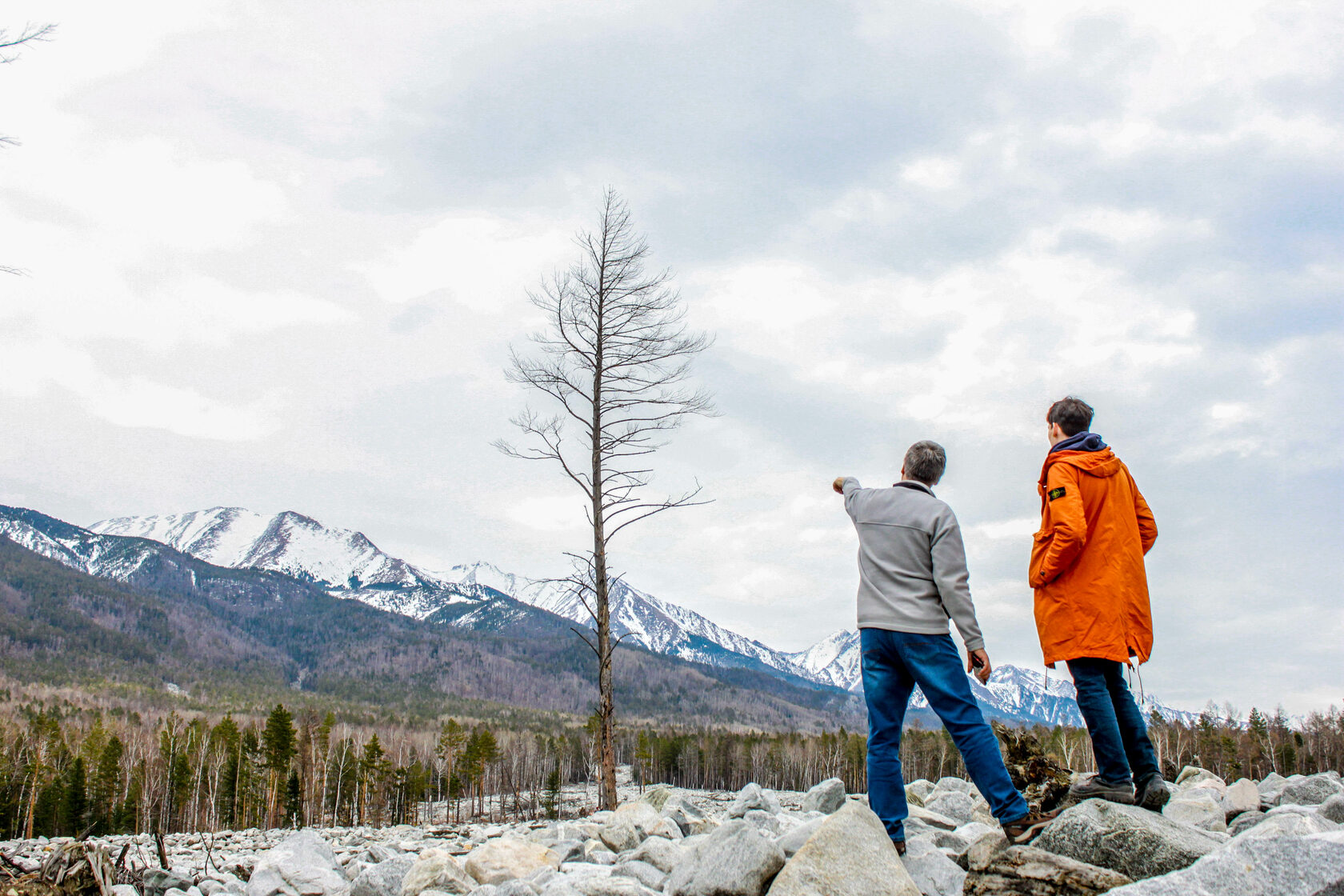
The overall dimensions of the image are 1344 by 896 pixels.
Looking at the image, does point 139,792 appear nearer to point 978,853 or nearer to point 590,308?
point 590,308

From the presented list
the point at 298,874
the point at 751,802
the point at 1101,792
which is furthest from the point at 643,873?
the point at 751,802

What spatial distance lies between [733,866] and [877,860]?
0.80m

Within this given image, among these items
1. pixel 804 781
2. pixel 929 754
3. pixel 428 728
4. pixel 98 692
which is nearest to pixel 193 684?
pixel 98 692

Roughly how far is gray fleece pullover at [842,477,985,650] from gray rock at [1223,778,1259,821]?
3879mm

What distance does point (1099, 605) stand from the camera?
4.47 metres

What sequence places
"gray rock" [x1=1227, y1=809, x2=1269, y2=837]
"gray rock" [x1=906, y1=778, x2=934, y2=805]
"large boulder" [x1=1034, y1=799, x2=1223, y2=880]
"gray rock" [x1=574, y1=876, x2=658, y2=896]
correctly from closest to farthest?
"large boulder" [x1=1034, y1=799, x2=1223, y2=880] → "gray rock" [x1=574, y1=876, x2=658, y2=896] → "gray rock" [x1=1227, y1=809, x2=1269, y2=837] → "gray rock" [x1=906, y1=778, x2=934, y2=805]

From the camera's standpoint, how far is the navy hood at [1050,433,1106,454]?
4816mm

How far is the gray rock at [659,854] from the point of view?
5820 millimetres

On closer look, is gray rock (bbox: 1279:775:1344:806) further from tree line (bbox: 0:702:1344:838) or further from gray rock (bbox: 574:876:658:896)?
tree line (bbox: 0:702:1344:838)

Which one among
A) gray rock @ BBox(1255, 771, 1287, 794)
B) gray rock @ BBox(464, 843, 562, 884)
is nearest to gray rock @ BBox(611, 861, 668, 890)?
gray rock @ BBox(464, 843, 562, 884)

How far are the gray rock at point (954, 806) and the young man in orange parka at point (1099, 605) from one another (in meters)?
4.18

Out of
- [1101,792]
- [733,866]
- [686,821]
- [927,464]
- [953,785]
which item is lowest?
[953,785]

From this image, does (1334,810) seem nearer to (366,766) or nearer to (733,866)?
(733,866)

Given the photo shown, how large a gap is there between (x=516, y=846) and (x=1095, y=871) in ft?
14.6
